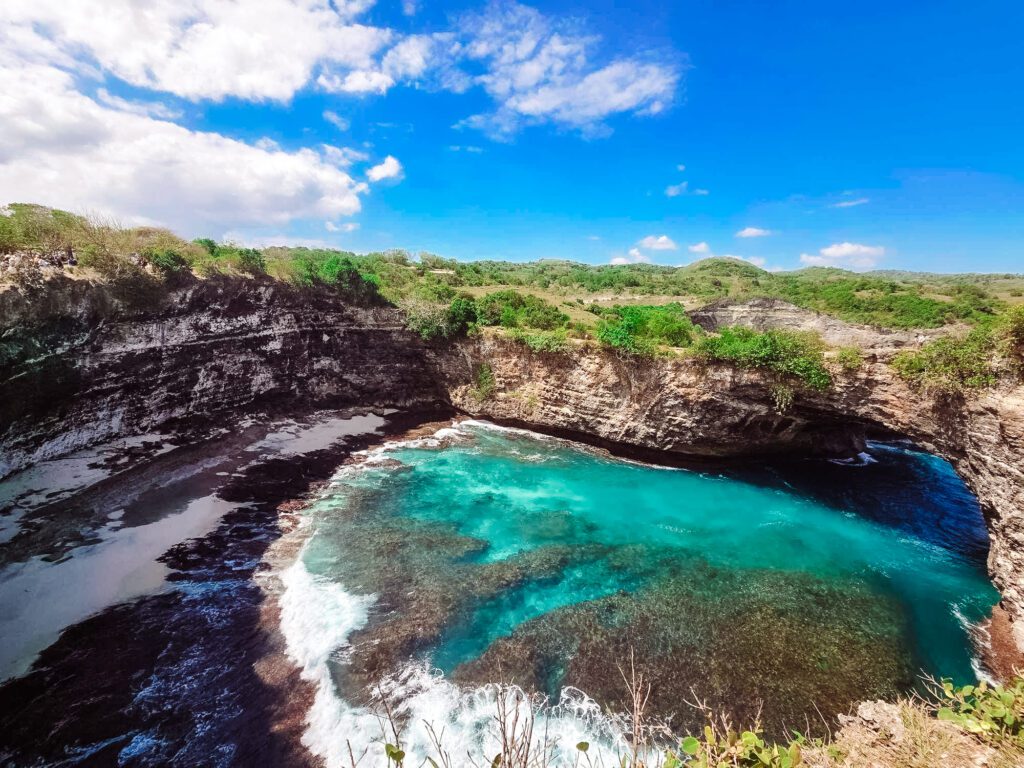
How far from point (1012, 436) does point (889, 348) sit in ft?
16.7

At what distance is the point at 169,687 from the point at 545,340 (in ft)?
69.3

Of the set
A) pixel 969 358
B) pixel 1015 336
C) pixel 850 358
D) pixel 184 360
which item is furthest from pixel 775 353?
pixel 184 360

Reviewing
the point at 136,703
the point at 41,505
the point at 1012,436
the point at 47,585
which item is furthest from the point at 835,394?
the point at 41,505

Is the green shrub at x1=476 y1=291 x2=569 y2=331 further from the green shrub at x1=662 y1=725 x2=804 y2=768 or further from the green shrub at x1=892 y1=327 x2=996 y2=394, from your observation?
the green shrub at x1=662 y1=725 x2=804 y2=768

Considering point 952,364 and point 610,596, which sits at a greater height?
point 952,364

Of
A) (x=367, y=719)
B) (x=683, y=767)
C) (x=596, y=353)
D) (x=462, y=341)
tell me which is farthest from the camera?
(x=462, y=341)

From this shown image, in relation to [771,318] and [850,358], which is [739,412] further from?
[771,318]

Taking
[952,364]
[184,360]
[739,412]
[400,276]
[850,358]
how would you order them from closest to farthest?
[952,364] < [850,358] < [739,412] < [184,360] < [400,276]

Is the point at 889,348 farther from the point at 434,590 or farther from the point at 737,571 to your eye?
the point at 434,590

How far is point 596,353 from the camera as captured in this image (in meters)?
25.0

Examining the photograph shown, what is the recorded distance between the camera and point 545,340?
84.9ft

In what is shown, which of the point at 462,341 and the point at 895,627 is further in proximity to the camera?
the point at 462,341

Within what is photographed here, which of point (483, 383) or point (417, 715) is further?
point (483, 383)

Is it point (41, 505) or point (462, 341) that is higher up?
point (462, 341)
